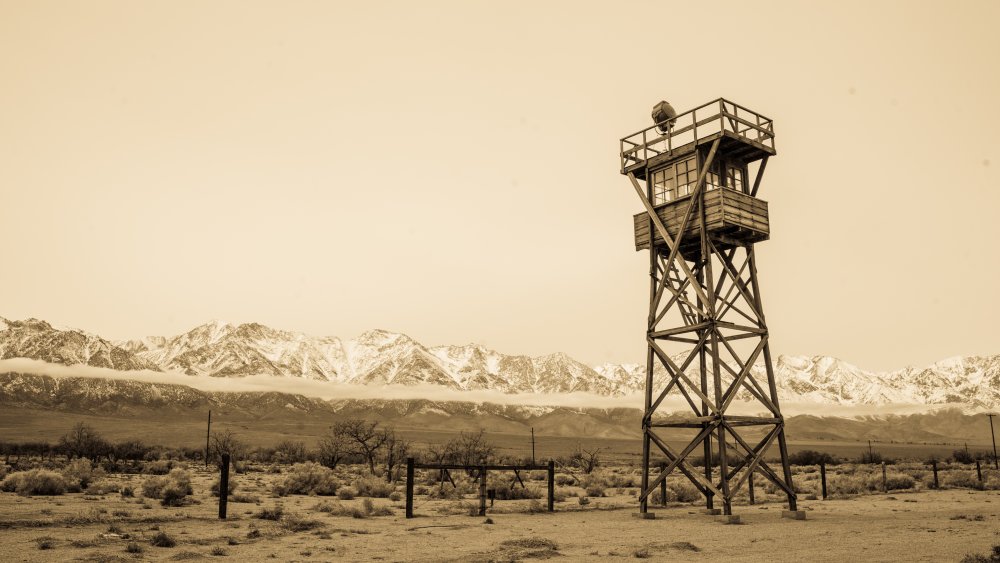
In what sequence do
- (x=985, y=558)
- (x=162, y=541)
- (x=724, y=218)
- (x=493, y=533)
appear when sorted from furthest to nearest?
1. (x=724, y=218)
2. (x=493, y=533)
3. (x=162, y=541)
4. (x=985, y=558)

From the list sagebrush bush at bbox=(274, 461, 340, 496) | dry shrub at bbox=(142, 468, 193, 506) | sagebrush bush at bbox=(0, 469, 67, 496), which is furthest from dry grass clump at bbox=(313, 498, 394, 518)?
sagebrush bush at bbox=(0, 469, 67, 496)

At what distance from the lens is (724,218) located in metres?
20.7

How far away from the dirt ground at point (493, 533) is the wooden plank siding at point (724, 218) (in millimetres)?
7699

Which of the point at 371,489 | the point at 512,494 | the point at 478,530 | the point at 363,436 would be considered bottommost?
the point at 512,494

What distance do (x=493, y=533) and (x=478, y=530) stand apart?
827 millimetres

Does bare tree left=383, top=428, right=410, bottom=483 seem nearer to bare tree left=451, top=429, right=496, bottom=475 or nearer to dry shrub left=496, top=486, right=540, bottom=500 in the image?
bare tree left=451, top=429, right=496, bottom=475

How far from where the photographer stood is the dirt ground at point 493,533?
14609 mm

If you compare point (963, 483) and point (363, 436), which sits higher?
point (363, 436)

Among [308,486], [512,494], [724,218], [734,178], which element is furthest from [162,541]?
[308,486]

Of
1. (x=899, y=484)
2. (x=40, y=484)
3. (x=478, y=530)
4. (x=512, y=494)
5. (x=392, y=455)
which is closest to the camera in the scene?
(x=478, y=530)

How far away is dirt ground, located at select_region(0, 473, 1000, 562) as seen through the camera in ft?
47.9

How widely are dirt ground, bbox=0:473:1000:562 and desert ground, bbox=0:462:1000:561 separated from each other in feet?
0.11

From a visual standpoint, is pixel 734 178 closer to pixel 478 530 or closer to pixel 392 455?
pixel 478 530

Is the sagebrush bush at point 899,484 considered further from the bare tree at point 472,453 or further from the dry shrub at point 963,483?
the bare tree at point 472,453
